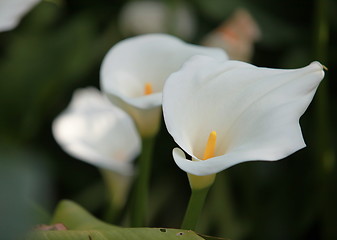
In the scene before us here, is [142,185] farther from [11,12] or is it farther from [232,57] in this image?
[232,57]

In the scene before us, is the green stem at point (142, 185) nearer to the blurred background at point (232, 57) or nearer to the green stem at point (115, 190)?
the green stem at point (115, 190)

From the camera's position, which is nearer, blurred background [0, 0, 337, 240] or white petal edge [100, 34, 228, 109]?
white petal edge [100, 34, 228, 109]

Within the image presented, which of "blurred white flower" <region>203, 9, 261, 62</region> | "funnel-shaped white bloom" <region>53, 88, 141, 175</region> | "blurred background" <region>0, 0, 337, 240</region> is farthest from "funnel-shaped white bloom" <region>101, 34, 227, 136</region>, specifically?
"blurred white flower" <region>203, 9, 261, 62</region>

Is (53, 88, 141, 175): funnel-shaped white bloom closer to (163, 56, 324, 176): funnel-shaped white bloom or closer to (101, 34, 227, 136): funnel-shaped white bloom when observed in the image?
(101, 34, 227, 136): funnel-shaped white bloom

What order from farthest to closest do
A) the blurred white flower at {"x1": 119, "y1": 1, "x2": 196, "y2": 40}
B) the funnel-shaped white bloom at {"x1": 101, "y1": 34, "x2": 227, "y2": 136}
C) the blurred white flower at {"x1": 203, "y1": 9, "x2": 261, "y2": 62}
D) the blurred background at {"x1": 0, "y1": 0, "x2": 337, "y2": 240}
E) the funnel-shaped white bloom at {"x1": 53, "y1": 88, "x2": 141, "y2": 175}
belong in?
the blurred white flower at {"x1": 119, "y1": 1, "x2": 196, "y2": 40}, the blurred white flower at {"x1": 203, "y1": 9, "x2": 261, "y2": 62}, the blurred background at {"x1": 0, "y1": 0, "x2": 337, "y2": 240}, the funnel-shaped white bloom at {"x1": 53, "y1": 88, "x2": 141, "y2": 175}, the funnel-shaped white bloom at {"x1": 101, "y1": 34, "x2": 227, "y2": 136}

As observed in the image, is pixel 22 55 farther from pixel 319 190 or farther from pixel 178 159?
pixel 178 159

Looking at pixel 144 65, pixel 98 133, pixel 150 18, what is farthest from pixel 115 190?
pixel 150 18
